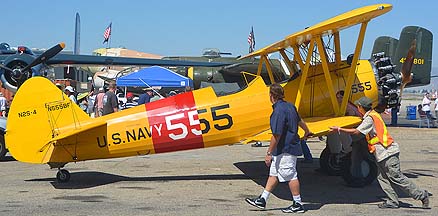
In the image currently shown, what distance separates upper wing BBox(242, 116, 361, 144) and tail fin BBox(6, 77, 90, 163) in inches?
105

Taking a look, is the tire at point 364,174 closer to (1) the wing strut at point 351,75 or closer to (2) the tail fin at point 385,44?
(1) the wing strut at point 351,75

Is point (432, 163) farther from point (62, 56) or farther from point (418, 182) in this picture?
point (62, 56)

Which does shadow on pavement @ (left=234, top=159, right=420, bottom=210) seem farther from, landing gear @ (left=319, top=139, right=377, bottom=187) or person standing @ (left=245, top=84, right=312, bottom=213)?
person standing @ (left=245, top=84, right=312, bottom=213)

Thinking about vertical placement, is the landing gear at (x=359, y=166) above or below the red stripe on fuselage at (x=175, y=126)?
below

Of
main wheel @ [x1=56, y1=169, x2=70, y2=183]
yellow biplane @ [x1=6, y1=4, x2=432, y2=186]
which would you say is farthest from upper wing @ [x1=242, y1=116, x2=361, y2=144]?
main wheel @ [x1=56, y1=169, x2=70, y2=183]

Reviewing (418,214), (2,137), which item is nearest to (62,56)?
(2,137)

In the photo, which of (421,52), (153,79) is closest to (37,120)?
(421,52)

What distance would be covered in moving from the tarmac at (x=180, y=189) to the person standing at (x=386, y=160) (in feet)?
0.61

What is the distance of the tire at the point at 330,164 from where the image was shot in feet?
31.3

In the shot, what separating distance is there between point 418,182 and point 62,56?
→ 18.5 meters

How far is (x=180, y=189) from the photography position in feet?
27.0

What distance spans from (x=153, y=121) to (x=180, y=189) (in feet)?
3.59

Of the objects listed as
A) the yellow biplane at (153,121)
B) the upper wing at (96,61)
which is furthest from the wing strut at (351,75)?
the upper wing at (96,61)

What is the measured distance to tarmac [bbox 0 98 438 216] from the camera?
687 cm
